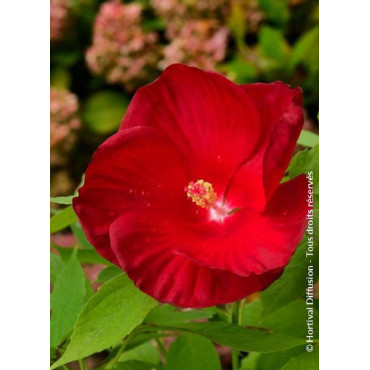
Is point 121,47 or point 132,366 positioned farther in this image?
point 121,47

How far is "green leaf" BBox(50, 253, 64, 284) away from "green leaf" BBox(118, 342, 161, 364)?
4.1 inches

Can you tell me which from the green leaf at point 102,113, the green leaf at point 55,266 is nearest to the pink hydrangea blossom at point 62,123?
the green leaf at point 102,113

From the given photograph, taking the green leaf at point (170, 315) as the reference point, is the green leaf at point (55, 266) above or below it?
below

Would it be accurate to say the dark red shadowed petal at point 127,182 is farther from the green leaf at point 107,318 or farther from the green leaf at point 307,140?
the green leaf at point 307,140

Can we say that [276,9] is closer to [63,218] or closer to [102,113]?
[63,218]

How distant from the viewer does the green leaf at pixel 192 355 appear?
545mm

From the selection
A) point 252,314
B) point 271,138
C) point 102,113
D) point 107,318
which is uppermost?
point 271,138

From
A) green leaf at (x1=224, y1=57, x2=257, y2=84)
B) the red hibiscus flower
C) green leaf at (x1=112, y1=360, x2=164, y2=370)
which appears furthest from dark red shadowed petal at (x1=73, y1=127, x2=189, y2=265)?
green leaf at (x1=224, y1=57, x2=257, y2=84)

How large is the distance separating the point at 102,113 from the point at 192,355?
769 mm

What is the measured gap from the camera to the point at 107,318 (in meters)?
0.44

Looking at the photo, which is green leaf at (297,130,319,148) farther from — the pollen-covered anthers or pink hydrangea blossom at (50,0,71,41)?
pink hydrangea blossom at (50,0,71,41)

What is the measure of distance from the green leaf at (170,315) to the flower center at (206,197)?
9 centimetres

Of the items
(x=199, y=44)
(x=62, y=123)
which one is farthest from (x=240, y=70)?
(x=62, y=123)

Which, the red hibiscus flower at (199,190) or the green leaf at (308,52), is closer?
the red hibiscus flower at (199,190)
